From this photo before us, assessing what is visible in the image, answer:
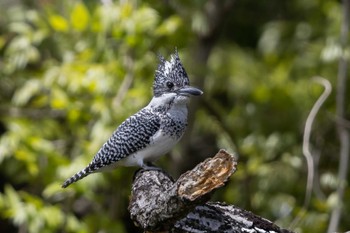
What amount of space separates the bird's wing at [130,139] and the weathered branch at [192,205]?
74 centimetres

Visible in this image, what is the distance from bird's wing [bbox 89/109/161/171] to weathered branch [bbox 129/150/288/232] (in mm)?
745

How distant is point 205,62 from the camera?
8.20m

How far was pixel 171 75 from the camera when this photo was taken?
4797mm

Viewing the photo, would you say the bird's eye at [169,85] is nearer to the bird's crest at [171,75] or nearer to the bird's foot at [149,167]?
the bird's crest at [171,75]

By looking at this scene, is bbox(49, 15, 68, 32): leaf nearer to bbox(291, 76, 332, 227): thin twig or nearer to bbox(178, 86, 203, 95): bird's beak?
bbox(291, 76, 332, 227): thin twig

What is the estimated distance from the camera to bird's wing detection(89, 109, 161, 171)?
15.9ft

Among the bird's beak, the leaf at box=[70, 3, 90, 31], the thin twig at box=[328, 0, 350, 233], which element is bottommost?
the thin twig at box=[328, 0, 350, 233]

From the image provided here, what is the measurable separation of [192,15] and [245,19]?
1540 millimetres

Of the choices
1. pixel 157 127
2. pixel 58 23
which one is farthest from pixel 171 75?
pixel 58 23

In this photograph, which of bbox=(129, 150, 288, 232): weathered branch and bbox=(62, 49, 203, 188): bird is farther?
bbox=(62, 49, 203, 188): bird

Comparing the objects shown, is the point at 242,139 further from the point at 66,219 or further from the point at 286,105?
the point at 66,219

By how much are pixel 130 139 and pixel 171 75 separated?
0.43 meters

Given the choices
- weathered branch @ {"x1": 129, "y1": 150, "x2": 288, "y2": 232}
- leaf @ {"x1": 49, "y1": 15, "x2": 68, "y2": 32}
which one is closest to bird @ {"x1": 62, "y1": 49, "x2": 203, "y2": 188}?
weathered branch @ {"x1": 129, "y1": 150, "x2": 288, "y2": 232}

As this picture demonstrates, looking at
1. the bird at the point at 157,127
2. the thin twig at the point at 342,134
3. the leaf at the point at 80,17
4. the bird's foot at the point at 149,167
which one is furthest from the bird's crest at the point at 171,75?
the thin twig at the point at 342,134
